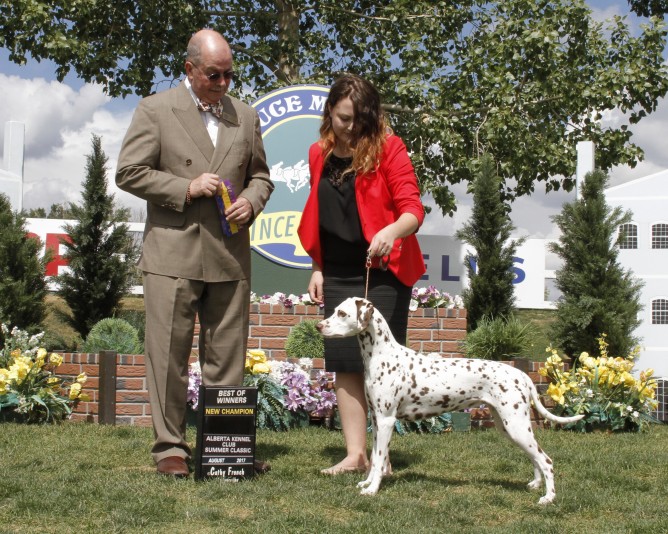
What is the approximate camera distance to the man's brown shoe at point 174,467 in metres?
4.64

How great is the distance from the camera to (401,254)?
488cm

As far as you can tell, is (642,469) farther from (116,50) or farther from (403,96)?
(116,50)

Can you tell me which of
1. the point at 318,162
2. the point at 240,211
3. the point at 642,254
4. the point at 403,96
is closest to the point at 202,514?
the point at 240,211

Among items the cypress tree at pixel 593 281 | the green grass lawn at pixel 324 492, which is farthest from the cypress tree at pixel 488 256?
the green grass lawn at pixel 324 492

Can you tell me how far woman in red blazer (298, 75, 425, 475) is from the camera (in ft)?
15.6

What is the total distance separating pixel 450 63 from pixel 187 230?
9723mm

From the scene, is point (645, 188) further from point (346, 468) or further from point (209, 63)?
point (209, 63)

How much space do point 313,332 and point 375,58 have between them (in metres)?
8.42

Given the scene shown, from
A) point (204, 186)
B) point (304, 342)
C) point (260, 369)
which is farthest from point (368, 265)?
point (304, 342)

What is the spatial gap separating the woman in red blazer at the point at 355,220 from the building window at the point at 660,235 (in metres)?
4.63

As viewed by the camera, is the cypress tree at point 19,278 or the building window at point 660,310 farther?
the cypress tree at point 19,278

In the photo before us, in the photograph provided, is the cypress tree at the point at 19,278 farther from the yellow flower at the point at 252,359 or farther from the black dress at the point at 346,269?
the black dress at the point at 346,269

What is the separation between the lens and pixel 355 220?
15.9 feet

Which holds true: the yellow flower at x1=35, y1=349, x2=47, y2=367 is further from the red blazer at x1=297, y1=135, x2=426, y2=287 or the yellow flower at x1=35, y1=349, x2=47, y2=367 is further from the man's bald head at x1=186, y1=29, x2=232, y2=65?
the man's bald head at x1=186, y1=29, x2=232, y2=65
